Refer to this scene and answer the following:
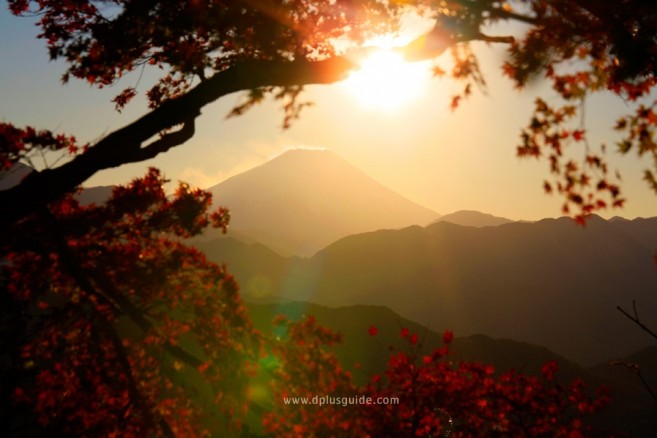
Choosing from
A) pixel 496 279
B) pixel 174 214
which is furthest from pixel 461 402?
pixel 496 279

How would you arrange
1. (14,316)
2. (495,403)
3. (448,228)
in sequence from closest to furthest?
(495,403)
(14,316)
(448,228)

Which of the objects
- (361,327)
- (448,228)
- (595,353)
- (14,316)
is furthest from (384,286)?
(14,316)

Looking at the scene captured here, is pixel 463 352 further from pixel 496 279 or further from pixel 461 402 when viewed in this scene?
pixel 496 279

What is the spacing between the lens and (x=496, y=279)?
89.7m

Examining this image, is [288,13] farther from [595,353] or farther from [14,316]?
[595,353]

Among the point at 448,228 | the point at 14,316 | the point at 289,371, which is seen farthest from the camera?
the point at 448,228

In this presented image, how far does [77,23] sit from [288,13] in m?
3.46

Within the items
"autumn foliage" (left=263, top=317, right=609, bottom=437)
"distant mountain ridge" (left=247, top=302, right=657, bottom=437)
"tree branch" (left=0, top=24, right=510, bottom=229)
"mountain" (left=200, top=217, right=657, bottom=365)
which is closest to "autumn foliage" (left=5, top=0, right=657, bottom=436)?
"tree branch" (left=0, top=24, right=510, bottom=229)

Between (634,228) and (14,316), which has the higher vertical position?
(14,316)

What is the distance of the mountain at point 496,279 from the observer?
77438 millimetres

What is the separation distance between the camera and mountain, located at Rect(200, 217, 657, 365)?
3049 inches

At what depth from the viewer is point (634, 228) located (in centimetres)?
12431

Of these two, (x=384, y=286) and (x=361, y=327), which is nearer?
(x=361, y=327)

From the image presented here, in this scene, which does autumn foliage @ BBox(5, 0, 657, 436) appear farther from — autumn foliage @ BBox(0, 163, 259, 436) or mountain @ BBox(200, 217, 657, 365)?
mountain @ BBox(200, 217, 657, 365)
